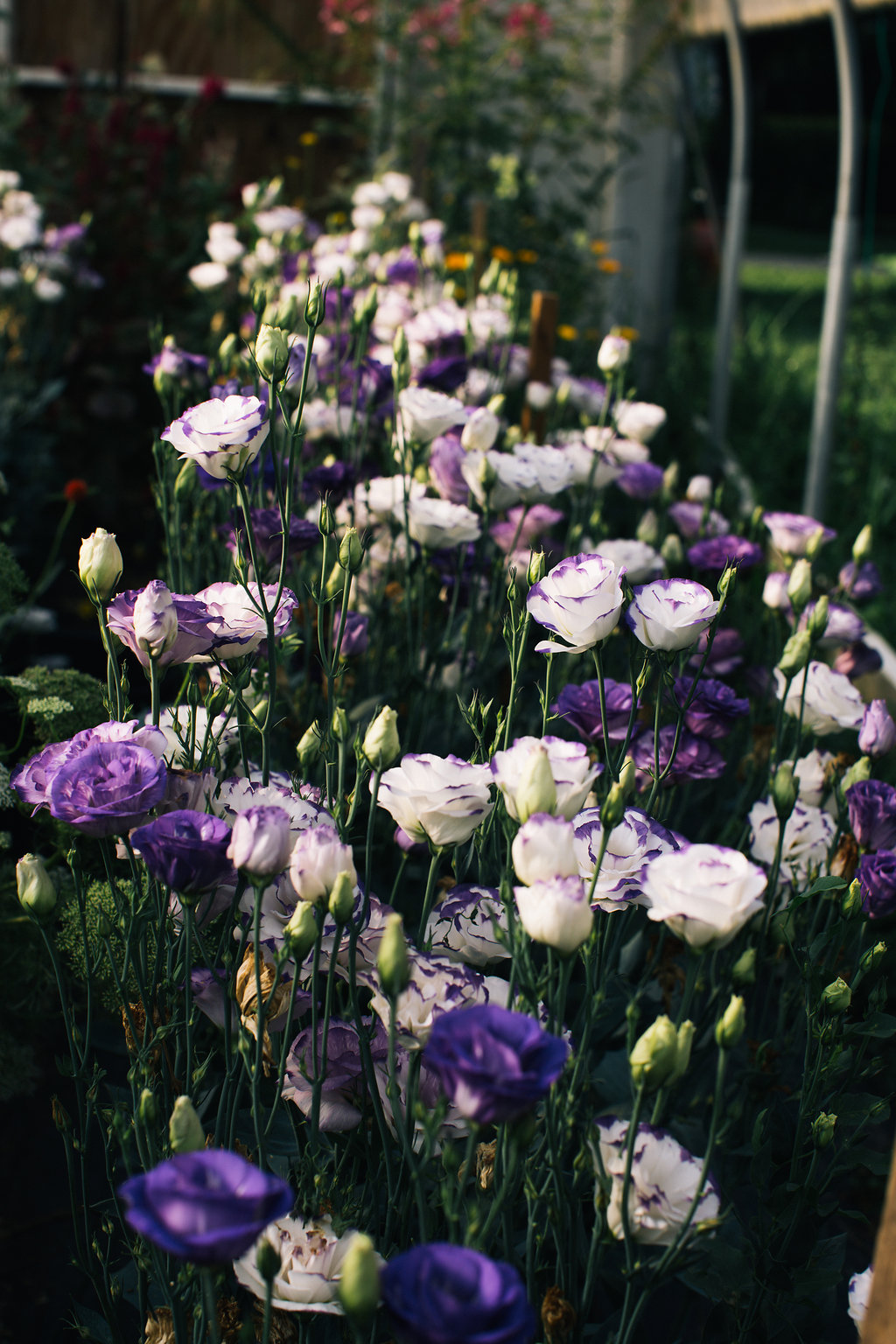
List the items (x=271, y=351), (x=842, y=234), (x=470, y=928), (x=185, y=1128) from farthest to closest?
(x=842, y=234) < (x=271, y=351) < (x=470, y=928) < (x=185, y=1128)

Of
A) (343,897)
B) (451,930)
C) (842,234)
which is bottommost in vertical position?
(451,930)

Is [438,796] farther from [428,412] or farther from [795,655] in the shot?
[428,412]

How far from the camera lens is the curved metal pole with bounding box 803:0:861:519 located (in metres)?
2.37

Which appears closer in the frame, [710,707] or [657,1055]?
[657,1055]

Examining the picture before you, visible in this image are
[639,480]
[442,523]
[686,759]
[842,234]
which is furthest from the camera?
[842,234]

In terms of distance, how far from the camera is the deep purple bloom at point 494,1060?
493 mm

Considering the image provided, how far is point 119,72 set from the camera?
4.63m

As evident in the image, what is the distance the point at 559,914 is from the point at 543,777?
0.26 feet

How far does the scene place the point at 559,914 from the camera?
0.57 m

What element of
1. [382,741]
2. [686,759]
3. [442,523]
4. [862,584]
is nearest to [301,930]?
[382,741]

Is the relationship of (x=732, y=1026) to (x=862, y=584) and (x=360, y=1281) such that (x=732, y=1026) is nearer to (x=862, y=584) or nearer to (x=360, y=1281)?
(x=360, y=1281)

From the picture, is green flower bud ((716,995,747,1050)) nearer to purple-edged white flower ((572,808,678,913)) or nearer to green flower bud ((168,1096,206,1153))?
purple-edged white flower ((572,808,678,913))

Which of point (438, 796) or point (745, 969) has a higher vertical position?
point (438, 796)

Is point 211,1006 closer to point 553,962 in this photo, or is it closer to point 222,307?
point 553,962
